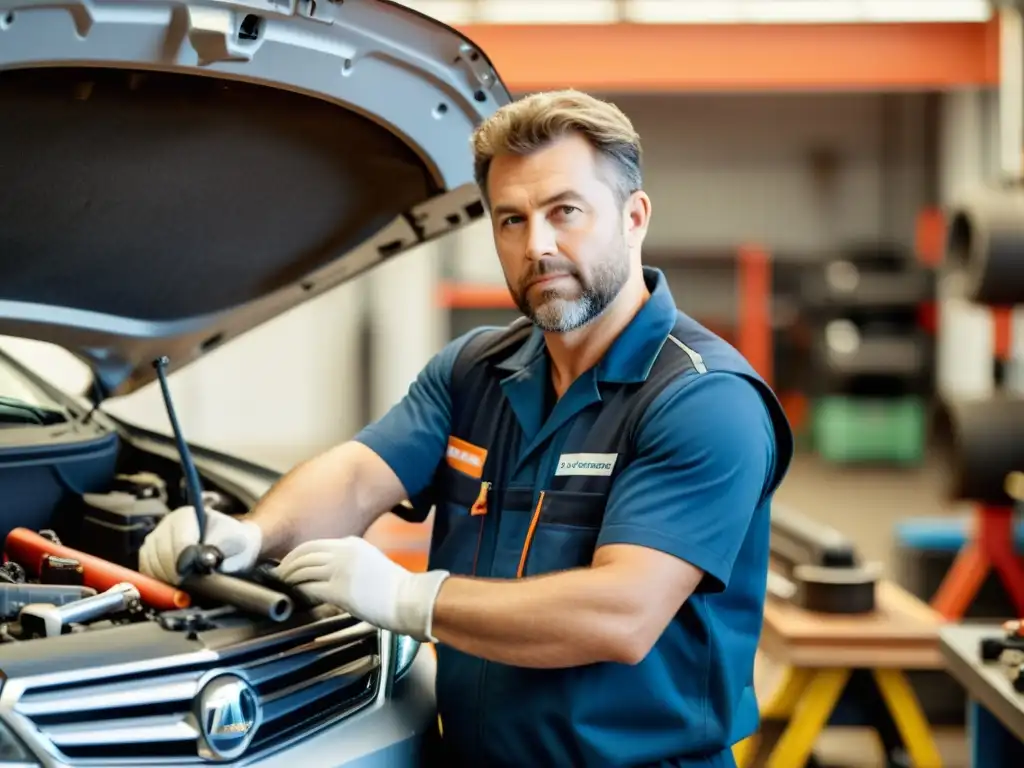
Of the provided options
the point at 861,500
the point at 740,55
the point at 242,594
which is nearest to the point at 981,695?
the point at 242,594

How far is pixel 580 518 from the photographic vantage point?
154 cm

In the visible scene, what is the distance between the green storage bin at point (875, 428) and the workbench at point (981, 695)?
612cm

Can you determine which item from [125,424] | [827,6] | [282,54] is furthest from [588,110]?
[827,6]

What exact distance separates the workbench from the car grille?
88 cm

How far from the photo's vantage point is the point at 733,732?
1558mm

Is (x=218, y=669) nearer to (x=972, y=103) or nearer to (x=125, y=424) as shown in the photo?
(x=125, y=424)

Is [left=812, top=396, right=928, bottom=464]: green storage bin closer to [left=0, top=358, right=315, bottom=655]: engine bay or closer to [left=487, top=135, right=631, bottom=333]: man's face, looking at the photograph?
[left=0, top=358, right=315, bottom=655]: engine bay

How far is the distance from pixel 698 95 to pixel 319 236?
8439 millimetres

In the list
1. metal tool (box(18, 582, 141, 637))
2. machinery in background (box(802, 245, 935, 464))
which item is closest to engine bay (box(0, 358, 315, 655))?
metal tool (box(18, 582, 141, 637))

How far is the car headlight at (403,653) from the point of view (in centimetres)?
163

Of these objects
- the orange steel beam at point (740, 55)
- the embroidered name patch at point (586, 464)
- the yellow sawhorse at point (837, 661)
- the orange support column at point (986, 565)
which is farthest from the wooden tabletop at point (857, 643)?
the orange steel beam at point (740, 55)

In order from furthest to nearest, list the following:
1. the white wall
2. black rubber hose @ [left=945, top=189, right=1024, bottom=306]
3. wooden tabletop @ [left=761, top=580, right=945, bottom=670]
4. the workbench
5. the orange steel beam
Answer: the white wall → the orange steel beam → black rubber hose @ [left=945, top=189, right=1024, bottom=306] → wooden tabletop @ [left=761, top=580, right=945, bottom=670] → the workbench

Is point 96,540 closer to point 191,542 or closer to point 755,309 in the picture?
point 191,542

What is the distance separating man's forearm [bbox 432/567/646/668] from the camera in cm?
137
